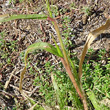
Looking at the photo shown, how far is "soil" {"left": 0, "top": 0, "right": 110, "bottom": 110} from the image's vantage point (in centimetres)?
243

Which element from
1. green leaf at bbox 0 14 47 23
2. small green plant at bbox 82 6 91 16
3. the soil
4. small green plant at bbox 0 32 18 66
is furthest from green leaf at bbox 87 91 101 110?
small green plant at bbox 0 32 18 66

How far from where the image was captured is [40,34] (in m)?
2.68

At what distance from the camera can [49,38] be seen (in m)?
2.62

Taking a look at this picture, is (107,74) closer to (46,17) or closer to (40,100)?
(40,100)

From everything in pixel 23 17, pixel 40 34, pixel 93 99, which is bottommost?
pixel 93 99

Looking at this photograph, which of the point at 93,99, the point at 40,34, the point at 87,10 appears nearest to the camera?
the point at 93,99

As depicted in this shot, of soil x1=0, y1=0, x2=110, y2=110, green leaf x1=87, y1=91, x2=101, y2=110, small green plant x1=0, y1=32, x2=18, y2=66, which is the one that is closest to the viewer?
green leaf x1=87, y1=91, x2=101, y2=110

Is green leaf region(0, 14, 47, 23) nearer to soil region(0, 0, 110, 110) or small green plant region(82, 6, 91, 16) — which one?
soil region(0, 0, 110, 110)

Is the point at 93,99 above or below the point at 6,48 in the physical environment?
below

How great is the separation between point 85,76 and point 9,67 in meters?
1.10

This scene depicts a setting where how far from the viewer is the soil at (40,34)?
2.43m

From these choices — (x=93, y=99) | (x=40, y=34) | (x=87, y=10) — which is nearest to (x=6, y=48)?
(x=40, y=34)

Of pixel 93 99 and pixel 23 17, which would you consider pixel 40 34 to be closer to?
pixel 93 99

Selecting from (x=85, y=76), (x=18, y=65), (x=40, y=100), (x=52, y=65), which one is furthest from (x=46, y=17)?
(x=18, y=65)
